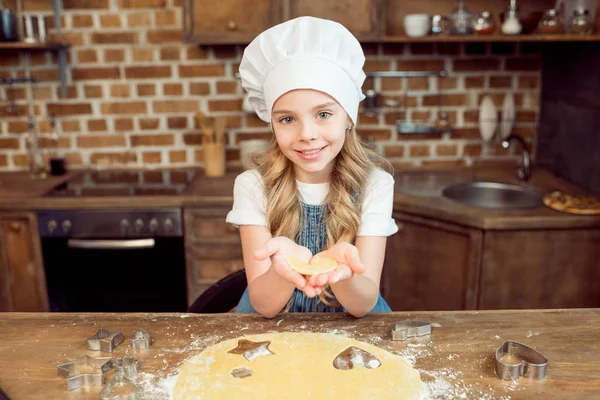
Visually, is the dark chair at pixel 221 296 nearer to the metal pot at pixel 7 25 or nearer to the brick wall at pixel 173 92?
the brick wall at pixel 173 92

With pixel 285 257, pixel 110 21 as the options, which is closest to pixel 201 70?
pixel 110 21

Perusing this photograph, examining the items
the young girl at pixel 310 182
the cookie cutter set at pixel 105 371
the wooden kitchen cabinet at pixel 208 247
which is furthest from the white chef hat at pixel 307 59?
the wooden kitchen cabinet at pixel 208 247

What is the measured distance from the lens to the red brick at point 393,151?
271cm

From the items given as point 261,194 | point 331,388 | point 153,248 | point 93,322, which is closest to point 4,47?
point 153,248

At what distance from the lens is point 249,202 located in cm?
143

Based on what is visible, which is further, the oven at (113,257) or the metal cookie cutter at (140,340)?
the oven at (113,257)

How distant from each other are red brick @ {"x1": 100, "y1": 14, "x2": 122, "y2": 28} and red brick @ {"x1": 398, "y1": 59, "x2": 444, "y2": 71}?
4.14 feet

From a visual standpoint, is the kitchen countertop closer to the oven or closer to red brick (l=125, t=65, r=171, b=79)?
the oven

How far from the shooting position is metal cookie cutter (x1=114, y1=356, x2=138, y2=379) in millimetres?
911

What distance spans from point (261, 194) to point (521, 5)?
1658 mm

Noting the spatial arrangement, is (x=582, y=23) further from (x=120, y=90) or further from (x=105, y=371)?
(x=105, y=371)

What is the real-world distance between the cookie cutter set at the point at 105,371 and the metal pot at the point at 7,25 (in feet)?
6.10

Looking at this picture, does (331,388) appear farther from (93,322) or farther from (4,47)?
(4,47)

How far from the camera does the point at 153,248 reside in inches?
88.1
